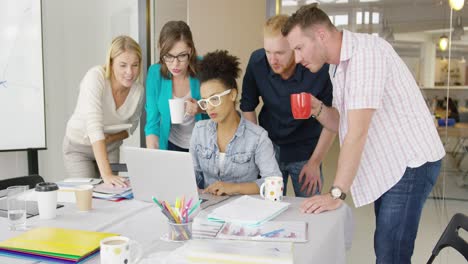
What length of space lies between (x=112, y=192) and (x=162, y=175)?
0.35 metres

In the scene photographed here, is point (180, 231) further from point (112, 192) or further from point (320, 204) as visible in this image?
point (112, 192)

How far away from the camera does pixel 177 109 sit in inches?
82.8

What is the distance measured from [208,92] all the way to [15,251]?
104 centimetres

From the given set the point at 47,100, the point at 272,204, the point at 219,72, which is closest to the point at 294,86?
the point at 219,72

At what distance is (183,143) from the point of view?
7.81ft

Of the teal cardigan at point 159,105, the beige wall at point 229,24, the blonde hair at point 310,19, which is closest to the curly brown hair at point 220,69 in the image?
the teal cardigan at point 159,105

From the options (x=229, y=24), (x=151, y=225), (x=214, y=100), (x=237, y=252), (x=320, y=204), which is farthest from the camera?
(x=229, y=24)

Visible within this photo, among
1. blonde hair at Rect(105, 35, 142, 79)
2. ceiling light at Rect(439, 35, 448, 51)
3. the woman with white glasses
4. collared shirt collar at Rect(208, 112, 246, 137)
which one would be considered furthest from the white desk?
ceiling light at Rect(439, 35, 448, 51)

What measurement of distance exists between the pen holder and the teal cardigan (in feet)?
3.65

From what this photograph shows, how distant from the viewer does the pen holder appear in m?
1.26

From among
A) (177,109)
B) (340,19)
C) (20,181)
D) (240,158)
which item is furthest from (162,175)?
(340,19)

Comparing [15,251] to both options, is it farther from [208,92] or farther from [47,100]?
[47,100]

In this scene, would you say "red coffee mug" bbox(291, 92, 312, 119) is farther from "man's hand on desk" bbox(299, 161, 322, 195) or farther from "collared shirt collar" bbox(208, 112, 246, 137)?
"man's hand on desk" bbox(299, 161, 322, 195)

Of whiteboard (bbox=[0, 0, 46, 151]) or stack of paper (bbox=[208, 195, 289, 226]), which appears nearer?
stack of paper (bbox=[208, 195, 289, 226])
